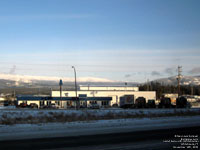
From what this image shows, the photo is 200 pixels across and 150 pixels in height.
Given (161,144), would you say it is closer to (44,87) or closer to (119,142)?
(119,142)

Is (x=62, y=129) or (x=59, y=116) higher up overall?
(x=59, y=116)

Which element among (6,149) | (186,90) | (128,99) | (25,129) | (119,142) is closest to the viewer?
(6,149)

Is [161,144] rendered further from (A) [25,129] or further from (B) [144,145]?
(A) [25,129]

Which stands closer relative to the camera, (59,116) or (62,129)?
(62,129)

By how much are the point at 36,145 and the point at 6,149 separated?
1577mm

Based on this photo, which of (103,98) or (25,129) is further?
(103,98)

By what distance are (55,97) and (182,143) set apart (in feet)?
227

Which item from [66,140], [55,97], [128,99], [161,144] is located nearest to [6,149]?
[66,140]

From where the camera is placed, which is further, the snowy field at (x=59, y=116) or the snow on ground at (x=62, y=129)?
the snowy field at (x=59, y=116)

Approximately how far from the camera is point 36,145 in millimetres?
13703

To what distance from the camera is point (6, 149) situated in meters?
12.6

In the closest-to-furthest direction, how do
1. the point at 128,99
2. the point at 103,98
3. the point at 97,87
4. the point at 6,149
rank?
the point at 6,149 → the point at 128,99 → the point at 103,98 → the point at 97,87

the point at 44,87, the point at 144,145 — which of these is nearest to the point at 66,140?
the point at 144,145

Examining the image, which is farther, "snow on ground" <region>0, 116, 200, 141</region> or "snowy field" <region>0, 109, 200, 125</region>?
"snowy field" <region>0, 109, 200, 125</region>
